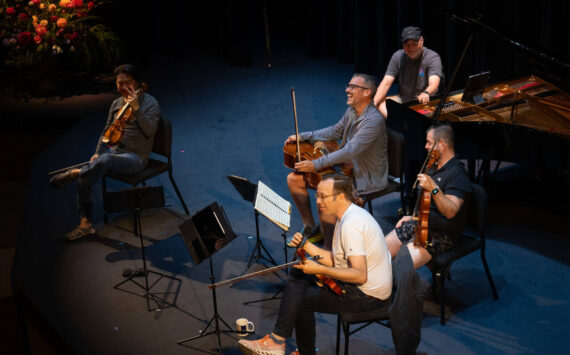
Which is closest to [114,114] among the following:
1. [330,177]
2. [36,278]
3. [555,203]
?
[36,278]

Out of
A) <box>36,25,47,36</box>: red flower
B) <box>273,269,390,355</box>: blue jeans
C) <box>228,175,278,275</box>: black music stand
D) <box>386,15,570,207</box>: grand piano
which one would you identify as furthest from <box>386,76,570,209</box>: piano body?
<box>36,25,47,36</box>: red flower

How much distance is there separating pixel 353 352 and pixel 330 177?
1.14m

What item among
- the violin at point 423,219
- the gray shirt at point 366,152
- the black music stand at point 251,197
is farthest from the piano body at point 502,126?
the black music stand at point 251,197

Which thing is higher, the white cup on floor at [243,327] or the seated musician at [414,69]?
the seated musician at [414,69]

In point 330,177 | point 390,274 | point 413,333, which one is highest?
point 330,177

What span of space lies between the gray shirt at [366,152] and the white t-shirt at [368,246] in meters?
1.29

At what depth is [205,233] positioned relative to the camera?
12.1ft

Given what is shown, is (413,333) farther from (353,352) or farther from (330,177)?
(330,177)

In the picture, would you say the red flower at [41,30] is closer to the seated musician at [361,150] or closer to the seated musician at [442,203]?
the seated musician at [361,150]

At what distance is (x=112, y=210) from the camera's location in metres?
4.28

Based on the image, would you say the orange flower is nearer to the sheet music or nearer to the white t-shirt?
the sheet music

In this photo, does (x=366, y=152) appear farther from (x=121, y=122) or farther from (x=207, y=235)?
(x=121, y=122)

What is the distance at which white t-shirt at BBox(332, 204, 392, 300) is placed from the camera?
318 centimetres

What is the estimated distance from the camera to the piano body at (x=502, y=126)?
454cm
